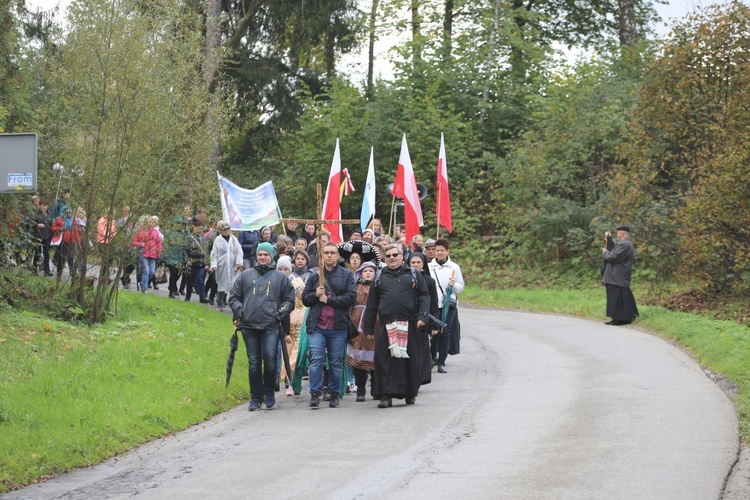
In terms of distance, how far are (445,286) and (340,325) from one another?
12.5 feet

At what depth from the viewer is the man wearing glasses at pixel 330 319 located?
1374 centimetres

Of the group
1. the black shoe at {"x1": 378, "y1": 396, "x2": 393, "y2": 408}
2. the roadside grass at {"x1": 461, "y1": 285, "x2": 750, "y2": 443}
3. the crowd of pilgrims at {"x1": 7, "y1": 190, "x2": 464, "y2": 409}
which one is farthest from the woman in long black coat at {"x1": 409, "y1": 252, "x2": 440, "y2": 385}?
the roadside grass at {"x1": 461, "y1": 285, "x2": 750, "y2": 443}

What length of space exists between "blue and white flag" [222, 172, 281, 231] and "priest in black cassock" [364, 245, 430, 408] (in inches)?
310

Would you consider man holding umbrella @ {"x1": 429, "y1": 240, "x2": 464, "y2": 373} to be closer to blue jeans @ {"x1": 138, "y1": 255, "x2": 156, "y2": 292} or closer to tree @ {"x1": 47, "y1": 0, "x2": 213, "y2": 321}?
tree @ {"x1": 47, "y1": 0, "x2": 213, "y2": 321}

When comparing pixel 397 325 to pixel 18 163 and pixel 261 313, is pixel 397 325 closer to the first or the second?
pixel 261 313

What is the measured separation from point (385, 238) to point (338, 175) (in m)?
2.34

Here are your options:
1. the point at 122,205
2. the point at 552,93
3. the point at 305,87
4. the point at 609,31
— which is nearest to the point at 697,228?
the point at 122,205

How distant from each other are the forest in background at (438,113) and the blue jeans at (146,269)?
5.76ft

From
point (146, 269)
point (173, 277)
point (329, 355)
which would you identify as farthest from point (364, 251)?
point (173, 277)

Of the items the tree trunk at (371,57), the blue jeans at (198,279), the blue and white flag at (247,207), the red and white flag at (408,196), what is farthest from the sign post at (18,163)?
the tree trunk at (371,57)

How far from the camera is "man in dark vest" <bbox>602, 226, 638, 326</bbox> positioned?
76.4 feet

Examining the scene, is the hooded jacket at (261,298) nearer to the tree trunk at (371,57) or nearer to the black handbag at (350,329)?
the black handbag at (350,329)

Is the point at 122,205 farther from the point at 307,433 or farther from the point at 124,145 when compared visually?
the point at 307,433

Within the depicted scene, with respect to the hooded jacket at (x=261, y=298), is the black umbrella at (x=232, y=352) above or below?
below
